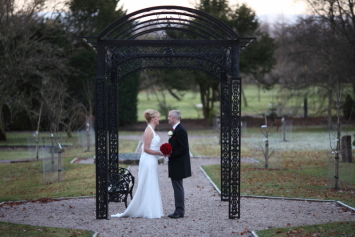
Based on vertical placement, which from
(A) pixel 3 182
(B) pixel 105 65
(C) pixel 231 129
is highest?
(B) pixel 105 65

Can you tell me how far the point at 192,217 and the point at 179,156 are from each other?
1214mm

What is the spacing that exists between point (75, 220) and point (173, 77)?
32.8 meters

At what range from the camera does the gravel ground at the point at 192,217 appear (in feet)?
27.6

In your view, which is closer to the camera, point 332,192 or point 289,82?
point 332,192

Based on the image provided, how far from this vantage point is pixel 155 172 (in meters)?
9.52

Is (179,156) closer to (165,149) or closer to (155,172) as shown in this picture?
(165,149)

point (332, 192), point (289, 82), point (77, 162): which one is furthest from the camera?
point (289, 82)

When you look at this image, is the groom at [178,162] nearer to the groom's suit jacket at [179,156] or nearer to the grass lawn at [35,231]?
the groom's suit jacket at [179,156]

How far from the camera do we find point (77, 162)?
19719 millimetres

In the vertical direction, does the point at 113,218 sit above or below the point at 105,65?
below

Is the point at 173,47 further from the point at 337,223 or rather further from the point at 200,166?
the point at 200,166

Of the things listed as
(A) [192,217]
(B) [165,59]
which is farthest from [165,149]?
(B) [165,59]

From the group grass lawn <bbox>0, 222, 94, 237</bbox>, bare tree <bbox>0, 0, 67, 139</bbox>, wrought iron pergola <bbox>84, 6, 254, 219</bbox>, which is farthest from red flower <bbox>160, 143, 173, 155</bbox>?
bare tree <bbox>0, 0, 67, 139</bbox>

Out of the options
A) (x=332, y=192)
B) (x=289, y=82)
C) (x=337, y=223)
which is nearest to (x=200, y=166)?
(x=332, y=192)
